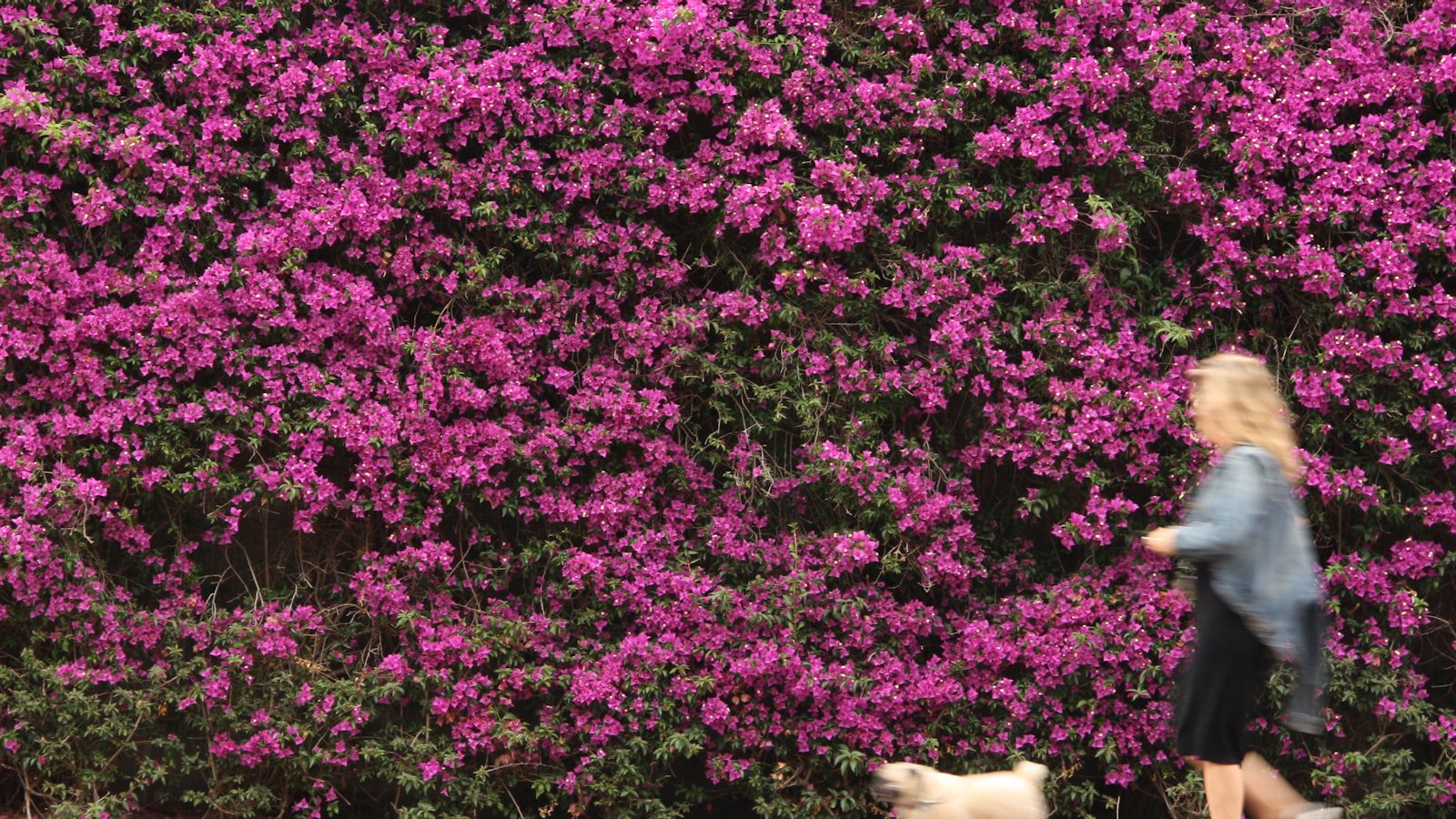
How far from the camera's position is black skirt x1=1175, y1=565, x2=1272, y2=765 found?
137 inches

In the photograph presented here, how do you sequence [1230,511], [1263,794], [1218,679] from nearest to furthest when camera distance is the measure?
[1230,511] → [1218,679] → [1263,794]

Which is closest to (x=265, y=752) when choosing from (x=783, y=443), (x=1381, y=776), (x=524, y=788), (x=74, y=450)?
(x=524, y=788)

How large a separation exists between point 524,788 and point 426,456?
1.39 m

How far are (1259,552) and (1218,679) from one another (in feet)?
1.26

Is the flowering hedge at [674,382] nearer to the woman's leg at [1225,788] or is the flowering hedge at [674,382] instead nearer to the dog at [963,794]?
the woman's leg at [1225,788]

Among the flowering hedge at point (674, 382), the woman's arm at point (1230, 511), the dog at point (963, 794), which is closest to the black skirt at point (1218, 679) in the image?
the woman's arm at point (1230, 511)

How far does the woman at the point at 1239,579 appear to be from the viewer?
3.39 meters

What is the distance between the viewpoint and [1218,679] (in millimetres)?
3512

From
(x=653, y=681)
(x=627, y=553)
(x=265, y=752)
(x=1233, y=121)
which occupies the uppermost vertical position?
(x=1233, y=121)

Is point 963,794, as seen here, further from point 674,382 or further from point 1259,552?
point 674,382

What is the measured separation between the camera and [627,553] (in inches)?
195

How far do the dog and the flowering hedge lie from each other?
60.5 inches

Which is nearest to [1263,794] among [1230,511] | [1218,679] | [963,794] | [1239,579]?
[1218,679]

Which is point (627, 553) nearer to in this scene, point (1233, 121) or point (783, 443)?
point (783, 443)
